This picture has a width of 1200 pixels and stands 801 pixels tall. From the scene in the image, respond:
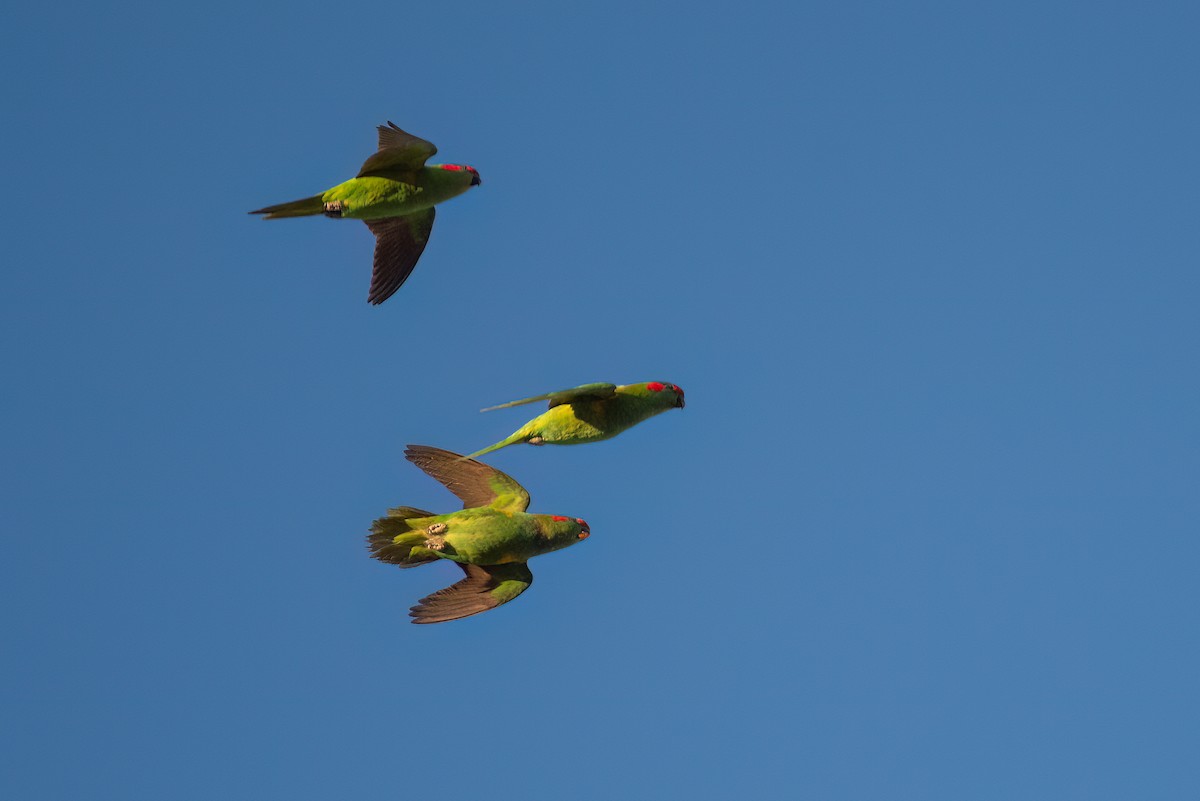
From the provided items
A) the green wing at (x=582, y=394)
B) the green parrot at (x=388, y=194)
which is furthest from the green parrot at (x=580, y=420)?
the green parrot at (x=388, y=194)

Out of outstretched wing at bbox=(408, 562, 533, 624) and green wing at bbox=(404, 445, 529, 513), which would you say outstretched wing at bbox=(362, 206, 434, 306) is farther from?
outstretched wing at bbox=(408, 562, 533, 624)

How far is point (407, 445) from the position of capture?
1051 inches

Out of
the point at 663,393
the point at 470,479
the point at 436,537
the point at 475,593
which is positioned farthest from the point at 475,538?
Answer: the point at 663,393

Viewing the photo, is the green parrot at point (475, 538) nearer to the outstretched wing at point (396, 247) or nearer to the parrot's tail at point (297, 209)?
the outstretched wing at point (396, 247)

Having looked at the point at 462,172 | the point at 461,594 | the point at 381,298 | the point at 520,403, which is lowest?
the point at 461,594

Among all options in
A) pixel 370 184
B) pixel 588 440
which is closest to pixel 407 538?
pixel 588 440

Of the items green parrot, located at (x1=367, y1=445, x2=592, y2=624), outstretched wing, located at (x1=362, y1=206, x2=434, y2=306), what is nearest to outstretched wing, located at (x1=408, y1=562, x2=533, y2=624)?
green parrot, located at (x1=367, y1=445, x2=592, y2=624)

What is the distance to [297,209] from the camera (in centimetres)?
2591

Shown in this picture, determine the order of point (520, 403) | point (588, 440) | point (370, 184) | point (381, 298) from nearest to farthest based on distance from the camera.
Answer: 1. point (520, 403)
2. point (588, 440)
3. point (370, 184)
4. point (381, 298)

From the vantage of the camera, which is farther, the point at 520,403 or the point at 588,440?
the point at 588,440

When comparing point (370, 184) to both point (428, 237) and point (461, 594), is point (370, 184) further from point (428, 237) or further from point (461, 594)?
point (461, 594)

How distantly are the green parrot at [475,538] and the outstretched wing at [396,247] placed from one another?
11.0 feet

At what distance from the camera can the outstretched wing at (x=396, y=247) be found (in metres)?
27.6

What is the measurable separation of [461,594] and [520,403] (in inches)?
173
